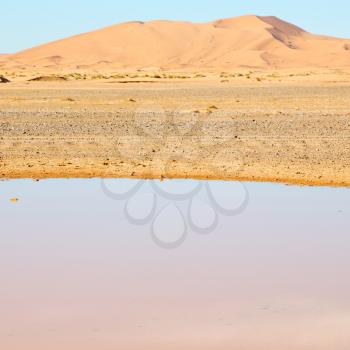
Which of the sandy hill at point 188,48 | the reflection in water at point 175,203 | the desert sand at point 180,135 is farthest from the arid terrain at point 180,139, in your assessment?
the sandy hill at point 188,48

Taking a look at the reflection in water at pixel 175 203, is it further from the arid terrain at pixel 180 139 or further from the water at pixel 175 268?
the arid terrain at pixel 180 139

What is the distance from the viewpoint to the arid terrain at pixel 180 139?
15.2 metres

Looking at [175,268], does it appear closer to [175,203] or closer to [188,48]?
[175,203]

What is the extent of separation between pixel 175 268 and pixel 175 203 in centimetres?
368

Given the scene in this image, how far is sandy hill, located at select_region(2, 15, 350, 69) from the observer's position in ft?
385

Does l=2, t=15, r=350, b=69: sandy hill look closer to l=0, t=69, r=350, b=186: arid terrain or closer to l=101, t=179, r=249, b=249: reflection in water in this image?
l=0, t=69, r=350, b=186: arid terrain

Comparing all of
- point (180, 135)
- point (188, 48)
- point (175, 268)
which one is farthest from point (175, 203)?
point (188, 48)

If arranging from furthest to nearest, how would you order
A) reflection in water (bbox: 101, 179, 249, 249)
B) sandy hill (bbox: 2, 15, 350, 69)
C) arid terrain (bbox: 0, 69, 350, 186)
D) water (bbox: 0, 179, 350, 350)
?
sandy hill (bbox: 2, 15, 350, 69)
arid terrain (bbox: 0, 69, 350, 186)
reflection in water (bbox: 101, 179, 249, 249)
water (bbox: 0, 179, 350, 350)

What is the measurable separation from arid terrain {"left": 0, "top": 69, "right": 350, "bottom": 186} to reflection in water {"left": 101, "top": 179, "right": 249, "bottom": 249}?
906 millimetres

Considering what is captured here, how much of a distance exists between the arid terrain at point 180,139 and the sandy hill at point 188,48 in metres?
81.4

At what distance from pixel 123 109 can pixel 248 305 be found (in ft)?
70.9

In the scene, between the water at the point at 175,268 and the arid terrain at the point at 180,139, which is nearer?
the water at the point at 175,268

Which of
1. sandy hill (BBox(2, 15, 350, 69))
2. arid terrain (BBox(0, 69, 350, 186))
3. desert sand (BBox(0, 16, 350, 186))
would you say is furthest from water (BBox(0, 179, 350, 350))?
sandy hill (BBox(2, 15, 350, 69))

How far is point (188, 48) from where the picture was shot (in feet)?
438
